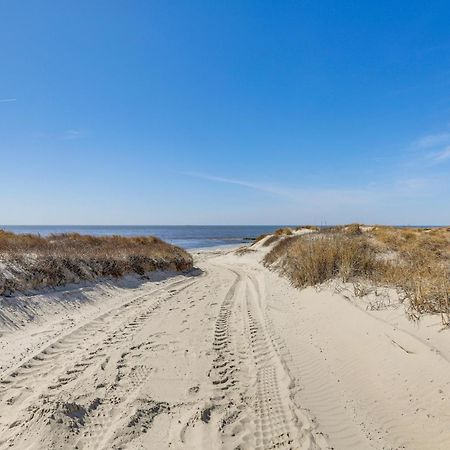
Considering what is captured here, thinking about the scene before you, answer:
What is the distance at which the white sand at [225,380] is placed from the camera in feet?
10.8

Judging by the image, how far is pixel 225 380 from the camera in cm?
447

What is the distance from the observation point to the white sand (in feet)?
10.8

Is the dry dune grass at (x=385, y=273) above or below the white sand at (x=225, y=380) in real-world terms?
above

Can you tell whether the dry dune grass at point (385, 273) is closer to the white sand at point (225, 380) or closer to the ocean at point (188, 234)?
the white sand at point (225, 380)

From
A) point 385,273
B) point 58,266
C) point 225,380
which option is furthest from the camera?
point 58,266

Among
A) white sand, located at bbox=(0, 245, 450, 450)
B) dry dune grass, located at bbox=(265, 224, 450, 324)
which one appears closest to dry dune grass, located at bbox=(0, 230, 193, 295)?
white sand, located at bbox=(0, 245, 450, 450)

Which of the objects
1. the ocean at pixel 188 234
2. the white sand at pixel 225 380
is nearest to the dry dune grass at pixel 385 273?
the white sand at pixel 225 380

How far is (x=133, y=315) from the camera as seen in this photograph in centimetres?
787

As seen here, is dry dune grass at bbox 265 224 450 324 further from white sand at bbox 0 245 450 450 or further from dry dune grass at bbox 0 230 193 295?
dry dune grass at bbox 0 230 193 295

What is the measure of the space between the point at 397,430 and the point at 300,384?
1.29 m

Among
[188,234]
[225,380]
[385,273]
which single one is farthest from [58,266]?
[188,234]

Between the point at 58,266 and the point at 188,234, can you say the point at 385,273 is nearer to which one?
the point at 58,266

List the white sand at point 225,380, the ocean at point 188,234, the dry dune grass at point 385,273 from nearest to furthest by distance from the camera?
the white sand at point 225,380 < the dry dune grass at point 385,273 < the ocean at point 188,234

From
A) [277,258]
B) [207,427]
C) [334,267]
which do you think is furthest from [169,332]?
[277,258]
